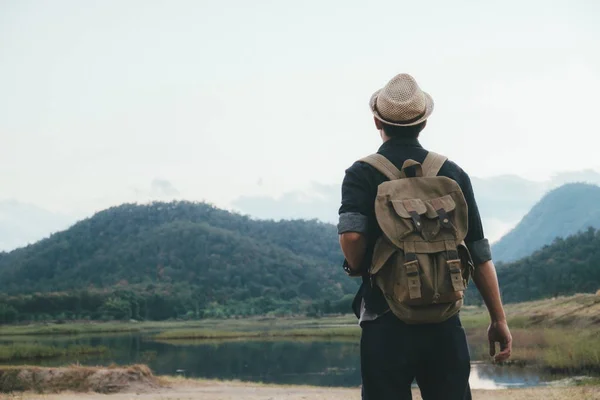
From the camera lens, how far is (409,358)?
3145mm

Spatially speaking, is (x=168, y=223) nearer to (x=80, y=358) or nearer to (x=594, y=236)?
(x=594, y=236)

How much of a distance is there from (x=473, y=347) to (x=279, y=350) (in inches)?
369

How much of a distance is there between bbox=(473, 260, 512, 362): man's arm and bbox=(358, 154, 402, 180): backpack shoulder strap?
54cm

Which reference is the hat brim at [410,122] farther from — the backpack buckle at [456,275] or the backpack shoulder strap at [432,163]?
the backpack buckle at [456,275]

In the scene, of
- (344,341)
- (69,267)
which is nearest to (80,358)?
(344,341)

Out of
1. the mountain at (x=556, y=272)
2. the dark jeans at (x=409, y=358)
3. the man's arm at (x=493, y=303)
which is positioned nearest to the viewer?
the dark jeans at (x=409, y=358)

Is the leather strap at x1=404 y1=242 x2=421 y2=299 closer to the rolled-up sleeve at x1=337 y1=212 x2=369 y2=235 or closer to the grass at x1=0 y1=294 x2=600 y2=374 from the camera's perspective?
the rolled-up sleeve at x1=337 y1=212 x2=369 y2=235

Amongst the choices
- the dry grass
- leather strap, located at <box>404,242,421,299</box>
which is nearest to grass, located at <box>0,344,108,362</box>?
the dry grass

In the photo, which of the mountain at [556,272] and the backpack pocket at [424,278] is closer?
the backpack pocket at [424,278]

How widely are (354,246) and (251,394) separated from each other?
13.9 metres

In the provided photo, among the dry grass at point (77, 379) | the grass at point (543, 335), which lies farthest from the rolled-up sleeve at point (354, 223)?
the grass at point (543, 335)

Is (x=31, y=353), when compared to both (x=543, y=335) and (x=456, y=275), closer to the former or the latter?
(x=543, y=335)

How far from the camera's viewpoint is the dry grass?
17.9m

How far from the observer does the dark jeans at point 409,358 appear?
3.13 m
